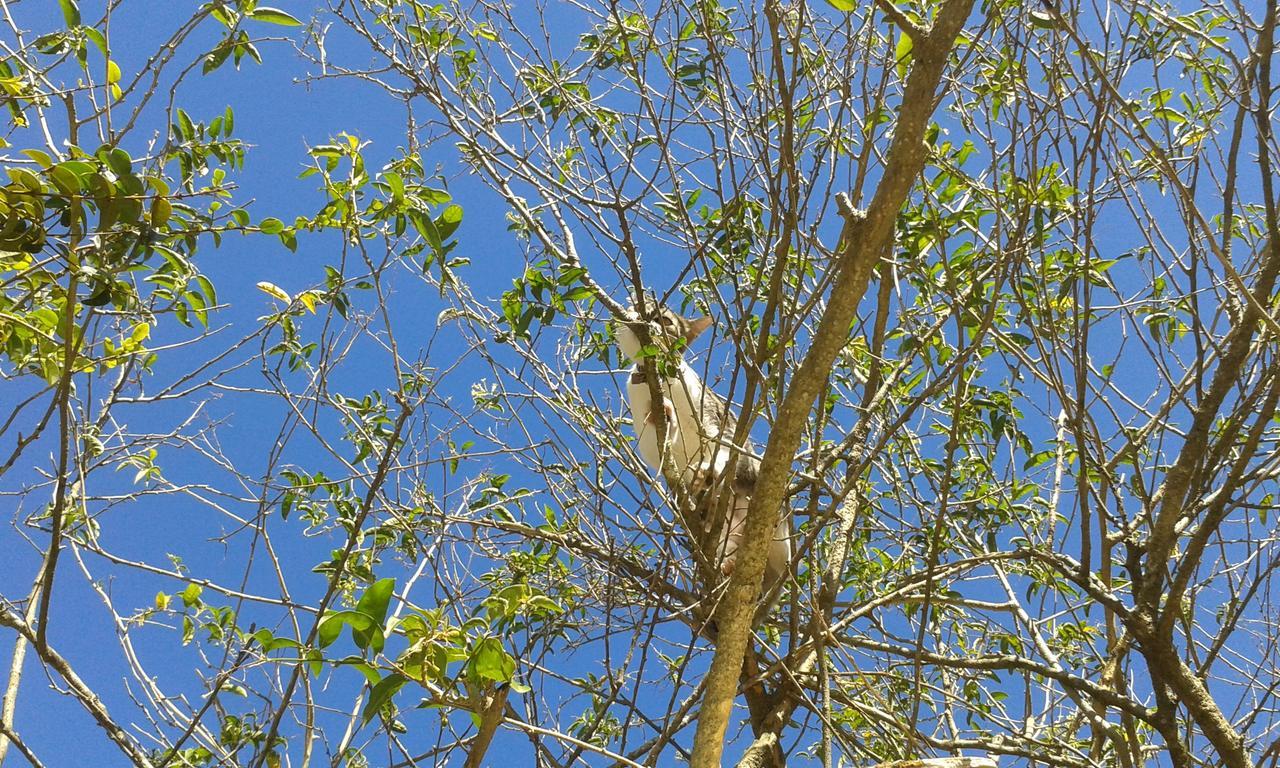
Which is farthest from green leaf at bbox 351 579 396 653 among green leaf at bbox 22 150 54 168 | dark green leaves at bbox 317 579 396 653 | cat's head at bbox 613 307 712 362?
cat's head at bbox 613 307 712 362

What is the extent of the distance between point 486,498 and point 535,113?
1.33m

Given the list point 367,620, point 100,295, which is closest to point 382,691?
point 367,620

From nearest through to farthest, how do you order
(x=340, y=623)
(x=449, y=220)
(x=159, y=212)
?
(x=340, y=623), (x=159, y=212), (x=449, y=220)

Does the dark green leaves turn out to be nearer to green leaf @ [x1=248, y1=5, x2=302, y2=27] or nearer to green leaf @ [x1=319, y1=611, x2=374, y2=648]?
green leaf @ [x1=319, y1=611, x2=374, y2=648]

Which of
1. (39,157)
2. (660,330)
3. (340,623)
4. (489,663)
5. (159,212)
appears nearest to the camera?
(340,623)

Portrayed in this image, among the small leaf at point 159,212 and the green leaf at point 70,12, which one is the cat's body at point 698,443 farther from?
the green leaf at point 70,12

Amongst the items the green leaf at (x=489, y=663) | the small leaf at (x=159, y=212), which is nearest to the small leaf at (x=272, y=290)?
the small leaf at (x=159, y=212)

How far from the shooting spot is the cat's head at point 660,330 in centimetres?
262

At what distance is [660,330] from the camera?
285 centimetres

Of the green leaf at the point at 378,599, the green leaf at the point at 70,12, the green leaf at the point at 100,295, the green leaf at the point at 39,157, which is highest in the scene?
the green leaf at the point at 70,12

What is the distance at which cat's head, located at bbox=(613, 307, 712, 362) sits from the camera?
8.59 feet

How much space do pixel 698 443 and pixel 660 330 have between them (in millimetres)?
1193

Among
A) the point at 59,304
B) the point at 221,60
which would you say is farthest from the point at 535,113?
the point at 59,304

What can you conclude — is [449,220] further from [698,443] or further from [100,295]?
[698,443]
